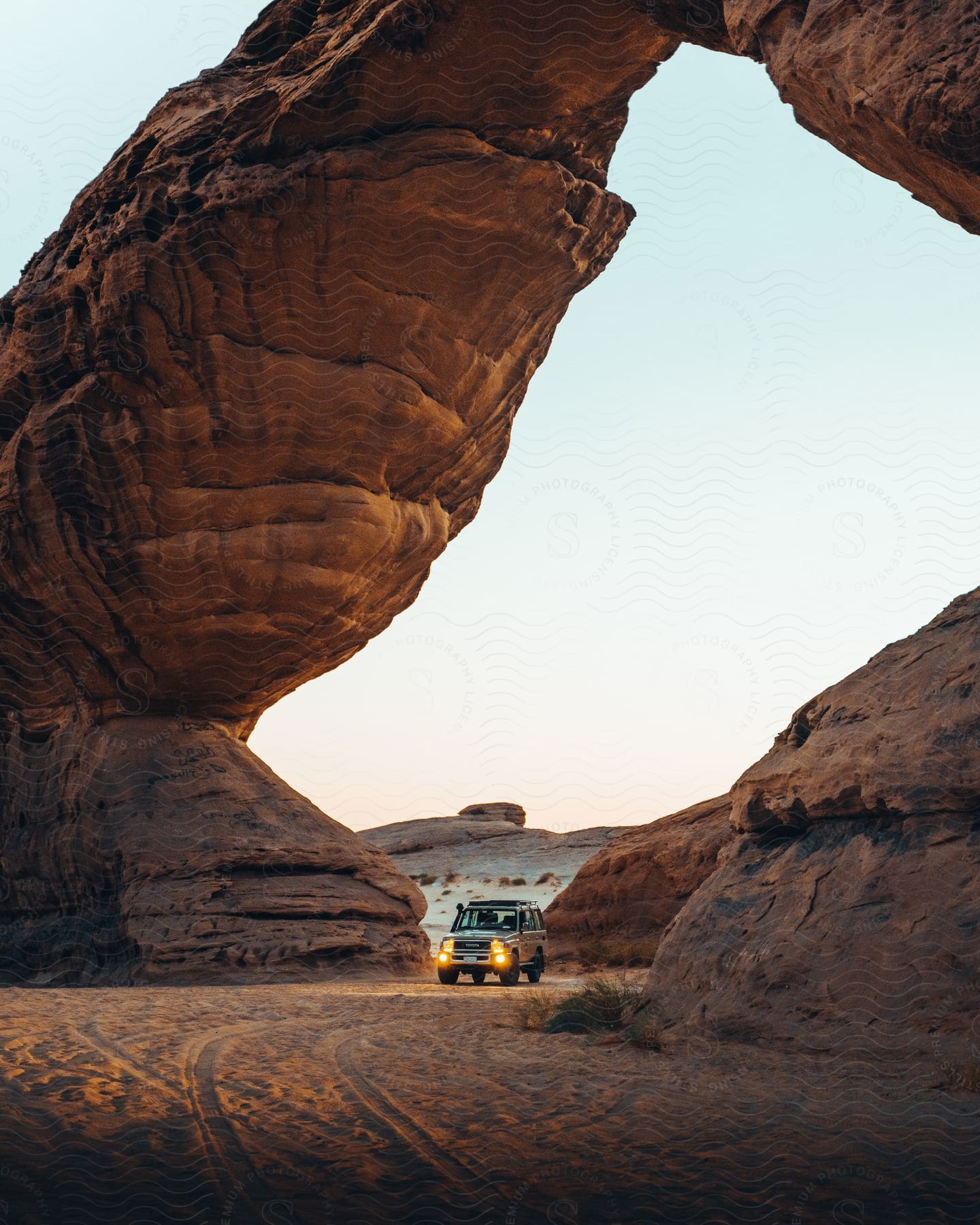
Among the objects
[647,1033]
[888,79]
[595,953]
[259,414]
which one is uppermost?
[259,414]

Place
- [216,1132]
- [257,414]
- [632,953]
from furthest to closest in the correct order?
[632,953], [257,414], [216,1132]

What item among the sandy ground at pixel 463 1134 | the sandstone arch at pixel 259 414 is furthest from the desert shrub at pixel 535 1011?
the sandstone arch at pixel 259 414

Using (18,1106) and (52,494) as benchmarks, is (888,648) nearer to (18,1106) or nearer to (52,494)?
(18,1106)

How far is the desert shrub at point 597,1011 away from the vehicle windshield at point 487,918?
7765 millimetres

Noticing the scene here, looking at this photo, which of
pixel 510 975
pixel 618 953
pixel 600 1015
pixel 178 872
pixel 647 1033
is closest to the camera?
pixel 647 1033

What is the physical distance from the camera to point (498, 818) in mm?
47281

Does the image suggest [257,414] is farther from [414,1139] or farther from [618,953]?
[414,1139]

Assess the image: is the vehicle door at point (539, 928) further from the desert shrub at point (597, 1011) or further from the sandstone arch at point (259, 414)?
the desert shrub at point (597, 1011)

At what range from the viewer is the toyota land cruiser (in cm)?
1692

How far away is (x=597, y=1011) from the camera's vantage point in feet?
32.1

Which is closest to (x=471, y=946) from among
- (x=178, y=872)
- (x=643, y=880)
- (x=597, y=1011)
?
(x=643, y=880)

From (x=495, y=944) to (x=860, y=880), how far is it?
Answer: 32.0 feet

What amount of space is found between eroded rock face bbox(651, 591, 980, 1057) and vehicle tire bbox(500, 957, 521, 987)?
7.62 meters

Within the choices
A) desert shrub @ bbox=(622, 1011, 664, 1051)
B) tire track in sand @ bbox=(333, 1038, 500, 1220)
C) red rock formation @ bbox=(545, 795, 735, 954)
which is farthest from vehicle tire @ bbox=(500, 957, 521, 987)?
tire track in sand @ bbox=(333, 1038, 500, 1220)
